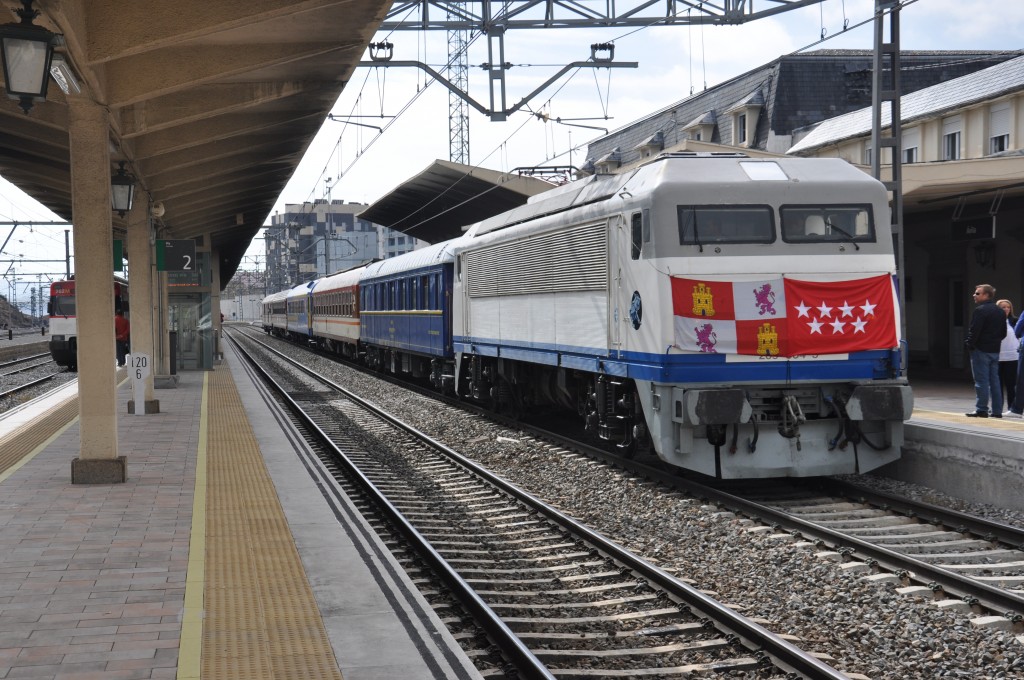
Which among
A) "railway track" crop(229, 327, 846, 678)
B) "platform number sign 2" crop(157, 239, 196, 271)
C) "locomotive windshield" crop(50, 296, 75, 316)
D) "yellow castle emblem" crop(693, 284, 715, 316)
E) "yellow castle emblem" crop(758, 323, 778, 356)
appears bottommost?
"railway track" crop(229, 327, 846, 678)

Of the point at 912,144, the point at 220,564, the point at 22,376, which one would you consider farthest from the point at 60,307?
the point at 220,564

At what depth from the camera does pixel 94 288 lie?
1045 centimetres

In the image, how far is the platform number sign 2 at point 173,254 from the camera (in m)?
19.1

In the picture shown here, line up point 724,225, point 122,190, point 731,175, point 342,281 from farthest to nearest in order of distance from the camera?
point 342,281
point 122,190
point 731,175
point 724,225

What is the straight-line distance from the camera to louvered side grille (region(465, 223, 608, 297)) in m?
12.3

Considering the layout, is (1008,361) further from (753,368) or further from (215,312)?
(215,312)

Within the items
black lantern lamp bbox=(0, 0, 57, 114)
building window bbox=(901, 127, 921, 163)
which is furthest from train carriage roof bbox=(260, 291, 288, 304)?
black lantern lamp bbox=(0, 0, 57, 114)

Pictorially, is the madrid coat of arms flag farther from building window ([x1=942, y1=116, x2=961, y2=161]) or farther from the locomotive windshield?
the locomotive windshield

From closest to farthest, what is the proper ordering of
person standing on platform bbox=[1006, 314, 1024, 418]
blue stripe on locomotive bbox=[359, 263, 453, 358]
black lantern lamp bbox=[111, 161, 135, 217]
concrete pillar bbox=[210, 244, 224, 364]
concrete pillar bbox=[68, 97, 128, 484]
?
concrete pillar bbox=[68, 97, 128, 484] → person standing on platform bbox=[1006, 314, 1024, 418] → black lantern lamp bbox=[111, 161, 135, 217] → blue stripe on locomotive bbox=[359, 263, 453, 358] → concrete pillar bbox=[210, 244, 224, 364]

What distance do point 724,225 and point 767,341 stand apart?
124cm

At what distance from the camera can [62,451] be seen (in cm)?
1338

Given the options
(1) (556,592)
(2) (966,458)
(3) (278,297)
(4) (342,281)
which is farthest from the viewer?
(3) (278,297)

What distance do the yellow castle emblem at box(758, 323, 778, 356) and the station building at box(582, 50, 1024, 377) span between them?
3863mm

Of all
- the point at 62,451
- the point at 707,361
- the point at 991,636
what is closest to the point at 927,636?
the point at 991,636
